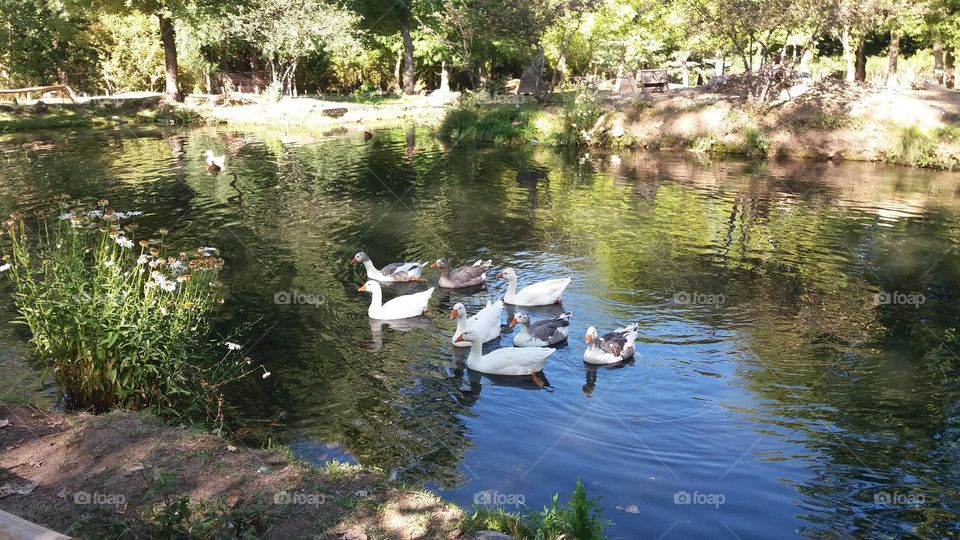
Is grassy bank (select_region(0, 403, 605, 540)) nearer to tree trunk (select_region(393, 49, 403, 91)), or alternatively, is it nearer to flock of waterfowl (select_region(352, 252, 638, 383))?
flock of waterfowl (select_region(352, 252, 638, 383))

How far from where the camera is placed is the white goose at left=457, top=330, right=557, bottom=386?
36.4ft

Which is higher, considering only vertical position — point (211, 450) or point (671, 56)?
point (671, 56)

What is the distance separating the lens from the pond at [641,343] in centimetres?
846

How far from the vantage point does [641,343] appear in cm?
1237

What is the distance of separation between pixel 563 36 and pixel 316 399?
41.4 meters

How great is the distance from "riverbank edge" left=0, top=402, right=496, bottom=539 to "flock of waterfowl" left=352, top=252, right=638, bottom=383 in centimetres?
383

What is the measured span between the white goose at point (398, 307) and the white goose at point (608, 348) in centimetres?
349

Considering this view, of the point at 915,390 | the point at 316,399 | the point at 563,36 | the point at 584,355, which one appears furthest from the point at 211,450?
the point at 563,36

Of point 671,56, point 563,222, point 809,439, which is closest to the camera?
point 809,439

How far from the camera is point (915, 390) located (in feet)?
35.1

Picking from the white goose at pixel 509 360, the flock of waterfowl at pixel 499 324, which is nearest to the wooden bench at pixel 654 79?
the flock of waterfowl at pixel 499 324

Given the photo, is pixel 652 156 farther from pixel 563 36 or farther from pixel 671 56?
pixel 671 56

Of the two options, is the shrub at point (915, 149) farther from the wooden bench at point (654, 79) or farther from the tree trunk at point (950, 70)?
the tree trunk at point (950, 70)

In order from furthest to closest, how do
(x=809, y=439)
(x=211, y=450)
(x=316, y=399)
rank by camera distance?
(x=316, y=399) → (x=809, y=439) → (x=211, y=450)
